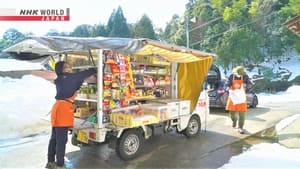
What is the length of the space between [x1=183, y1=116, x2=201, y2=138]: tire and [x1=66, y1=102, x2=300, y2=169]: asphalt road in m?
0.13

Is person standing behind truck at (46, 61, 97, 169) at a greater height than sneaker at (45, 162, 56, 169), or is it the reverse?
person standing behind truck at (46, 61, 97, 169)

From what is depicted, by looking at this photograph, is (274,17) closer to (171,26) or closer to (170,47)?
(171,26)

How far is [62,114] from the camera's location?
4.64 meters

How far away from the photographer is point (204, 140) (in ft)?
22.7

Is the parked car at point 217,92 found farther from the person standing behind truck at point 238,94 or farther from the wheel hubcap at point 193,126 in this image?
the wheel hubcap at point 193,126

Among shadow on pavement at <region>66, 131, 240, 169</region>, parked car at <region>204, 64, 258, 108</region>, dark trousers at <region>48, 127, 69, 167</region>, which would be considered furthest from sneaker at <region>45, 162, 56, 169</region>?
parked car at <region>204, 64, 258, 108</region>

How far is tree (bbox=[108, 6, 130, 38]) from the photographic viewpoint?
24.9 meters

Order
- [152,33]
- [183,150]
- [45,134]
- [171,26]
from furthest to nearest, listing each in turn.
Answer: [171,26] < [152,33] < [45,134] < [183,150]

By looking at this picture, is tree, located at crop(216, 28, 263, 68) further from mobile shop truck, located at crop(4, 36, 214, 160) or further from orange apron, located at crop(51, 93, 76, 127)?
orange apron, located at crop(51, 93, 76, 127)

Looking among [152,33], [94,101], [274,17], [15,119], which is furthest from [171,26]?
[94,101]

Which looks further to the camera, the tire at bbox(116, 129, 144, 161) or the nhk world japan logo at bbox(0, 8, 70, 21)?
the nhk world japan logo at bbox(0, 8, 70, 21)

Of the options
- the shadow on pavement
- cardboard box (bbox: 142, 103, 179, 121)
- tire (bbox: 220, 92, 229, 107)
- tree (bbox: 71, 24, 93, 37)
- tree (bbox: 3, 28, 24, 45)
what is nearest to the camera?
the shadow on pavement

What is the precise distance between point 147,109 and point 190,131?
1469mm

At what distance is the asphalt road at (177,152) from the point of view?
5.34m
